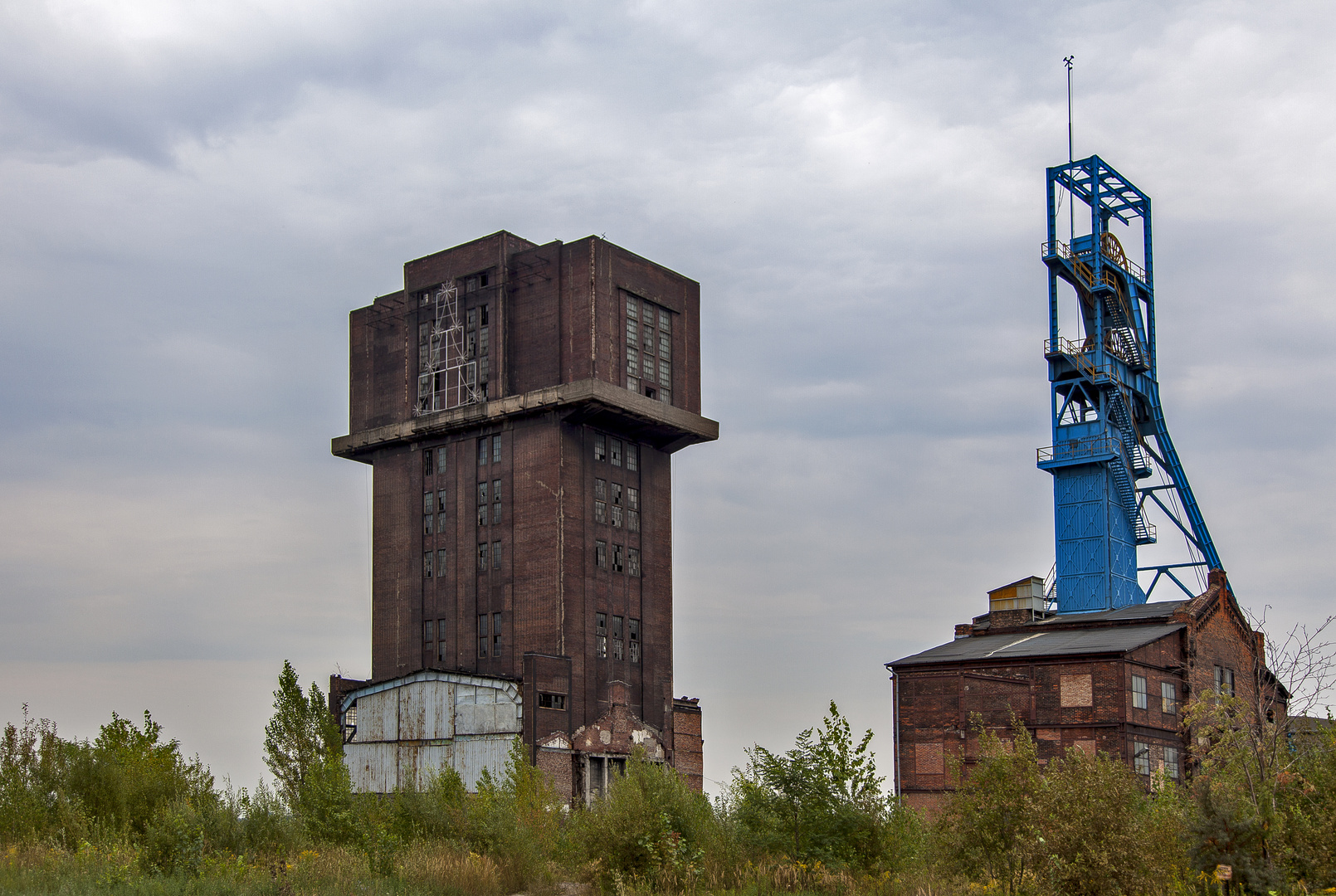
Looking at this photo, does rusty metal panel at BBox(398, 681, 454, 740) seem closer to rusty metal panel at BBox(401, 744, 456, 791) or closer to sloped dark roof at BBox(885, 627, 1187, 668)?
rusty metal panel at BBox(401, 744, 456, 791)

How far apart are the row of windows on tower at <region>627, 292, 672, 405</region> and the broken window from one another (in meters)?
28.9

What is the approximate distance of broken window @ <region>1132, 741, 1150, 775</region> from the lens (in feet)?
157

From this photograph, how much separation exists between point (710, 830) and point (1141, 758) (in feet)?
96.6

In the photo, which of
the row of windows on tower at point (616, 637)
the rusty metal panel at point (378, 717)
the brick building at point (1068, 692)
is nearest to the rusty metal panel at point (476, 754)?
the rusty metal panel at point (378, 717)

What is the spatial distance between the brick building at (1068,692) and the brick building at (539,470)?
633 inches

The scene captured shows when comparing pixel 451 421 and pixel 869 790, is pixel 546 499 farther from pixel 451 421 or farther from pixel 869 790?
pixel 869 790

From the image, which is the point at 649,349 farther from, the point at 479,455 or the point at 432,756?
the point at 432,756

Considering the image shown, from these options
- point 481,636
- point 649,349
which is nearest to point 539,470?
point 481,636

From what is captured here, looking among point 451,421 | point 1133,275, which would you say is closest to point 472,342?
point 451,421

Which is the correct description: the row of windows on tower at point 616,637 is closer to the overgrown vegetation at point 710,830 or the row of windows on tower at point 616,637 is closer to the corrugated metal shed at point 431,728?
the corrugated metal shed at point 431,728

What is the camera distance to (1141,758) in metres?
48.4

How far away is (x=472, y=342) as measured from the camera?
68875 mm

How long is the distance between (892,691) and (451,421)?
2683 cm

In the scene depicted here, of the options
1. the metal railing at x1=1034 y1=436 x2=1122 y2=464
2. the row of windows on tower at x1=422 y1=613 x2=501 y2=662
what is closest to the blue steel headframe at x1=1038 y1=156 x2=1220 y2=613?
the metal railing at x1=1034 y1=436 x2=1122 y2=464
